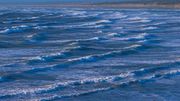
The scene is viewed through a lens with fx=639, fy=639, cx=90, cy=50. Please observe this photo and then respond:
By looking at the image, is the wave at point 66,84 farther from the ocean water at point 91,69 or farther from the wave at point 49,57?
the wave at point 49,57

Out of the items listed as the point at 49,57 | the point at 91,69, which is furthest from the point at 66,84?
the point at 49,57

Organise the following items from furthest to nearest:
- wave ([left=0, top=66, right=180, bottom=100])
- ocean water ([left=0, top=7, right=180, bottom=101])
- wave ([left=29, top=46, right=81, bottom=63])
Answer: wave ([left=29, top=46, right=81, bottom=63]) → wave ([left=0, top=66, right=180, bottom=100]) → ocean water ([left=0, top=7, right=180, bottom=101])

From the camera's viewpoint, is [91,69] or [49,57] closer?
[91,69]

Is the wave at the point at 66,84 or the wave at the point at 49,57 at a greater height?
the wave at the point at 66,84

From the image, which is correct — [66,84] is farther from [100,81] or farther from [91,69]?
[91,69]

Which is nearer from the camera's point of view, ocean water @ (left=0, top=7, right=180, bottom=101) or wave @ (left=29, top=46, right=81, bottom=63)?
ocean water @ (left=0, top=7, right=180, bottom=101)

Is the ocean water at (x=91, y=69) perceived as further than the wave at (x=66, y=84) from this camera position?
No

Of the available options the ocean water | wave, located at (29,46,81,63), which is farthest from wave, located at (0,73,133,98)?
wave, located at (29,46,81,63)

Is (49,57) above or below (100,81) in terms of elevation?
below

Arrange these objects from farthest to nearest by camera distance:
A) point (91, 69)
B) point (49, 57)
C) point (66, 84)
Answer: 1. point (49, 57)
2. point (91, 69)
3. point (66, 84)

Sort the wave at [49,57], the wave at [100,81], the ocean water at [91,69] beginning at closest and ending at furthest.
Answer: the ocean water at [91,69] → the wave at [100,81] → the wave at [49,57]

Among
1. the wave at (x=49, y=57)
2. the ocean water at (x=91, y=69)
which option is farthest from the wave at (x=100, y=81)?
the wave at (x=49, y=57)

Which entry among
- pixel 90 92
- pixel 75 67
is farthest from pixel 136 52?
pixel 90 92

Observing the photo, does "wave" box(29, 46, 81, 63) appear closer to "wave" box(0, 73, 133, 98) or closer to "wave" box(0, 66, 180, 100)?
"wave" box(0, 66, 180, 100)
